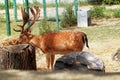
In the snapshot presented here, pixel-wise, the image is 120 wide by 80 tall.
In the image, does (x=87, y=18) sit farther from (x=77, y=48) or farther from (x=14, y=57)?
(x=14, y=57)

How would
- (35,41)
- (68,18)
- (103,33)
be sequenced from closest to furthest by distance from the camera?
(35,41), (103,33), (68,18)

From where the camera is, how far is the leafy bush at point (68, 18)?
45.9ft

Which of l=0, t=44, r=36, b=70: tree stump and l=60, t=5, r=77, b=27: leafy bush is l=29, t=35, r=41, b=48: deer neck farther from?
l=60, t=5, r=77, b=27: leafy bush

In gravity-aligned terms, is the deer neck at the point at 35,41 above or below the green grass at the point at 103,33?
above

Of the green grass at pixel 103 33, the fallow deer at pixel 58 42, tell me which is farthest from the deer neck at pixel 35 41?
the green grass at pixel 103 33

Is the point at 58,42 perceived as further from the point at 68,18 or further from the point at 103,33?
the point at 68,18

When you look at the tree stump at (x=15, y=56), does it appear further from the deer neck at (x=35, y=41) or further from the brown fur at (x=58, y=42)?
the deer neck at (x=35, y=41)

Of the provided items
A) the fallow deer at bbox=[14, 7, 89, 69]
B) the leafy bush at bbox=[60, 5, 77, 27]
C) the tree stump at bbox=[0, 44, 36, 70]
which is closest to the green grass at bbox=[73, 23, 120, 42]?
the leafy bush at bbox=[60, 5, 77, 27]

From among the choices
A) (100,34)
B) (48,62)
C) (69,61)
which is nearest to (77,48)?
(48,62)

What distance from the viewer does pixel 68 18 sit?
14234mm

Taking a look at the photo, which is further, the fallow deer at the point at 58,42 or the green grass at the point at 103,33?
the green grass at the point at 103,33

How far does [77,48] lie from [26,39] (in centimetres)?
107

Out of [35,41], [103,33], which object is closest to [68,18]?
[103,33]

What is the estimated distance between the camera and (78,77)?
59 centimetres
